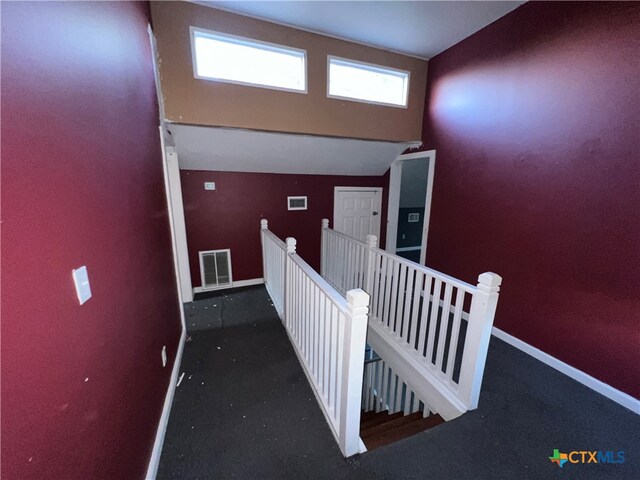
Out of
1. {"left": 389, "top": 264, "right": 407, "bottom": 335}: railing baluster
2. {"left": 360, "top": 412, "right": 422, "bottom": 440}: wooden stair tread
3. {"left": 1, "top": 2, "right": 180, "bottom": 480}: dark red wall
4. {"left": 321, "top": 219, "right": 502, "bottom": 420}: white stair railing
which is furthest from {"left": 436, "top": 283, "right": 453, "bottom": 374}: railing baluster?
{"left": 1, "top": 2, "right": 180, "bottom": 480}: dark red wall

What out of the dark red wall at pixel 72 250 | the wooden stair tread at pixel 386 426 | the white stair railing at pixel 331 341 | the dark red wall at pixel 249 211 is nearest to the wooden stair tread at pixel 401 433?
the wooden stair tread at pixel 386 426

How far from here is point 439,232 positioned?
10.5 feet

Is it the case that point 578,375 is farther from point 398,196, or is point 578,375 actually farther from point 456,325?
point 398,196

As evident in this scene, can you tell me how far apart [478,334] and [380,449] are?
35.5 inches

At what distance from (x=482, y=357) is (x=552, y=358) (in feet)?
3.83

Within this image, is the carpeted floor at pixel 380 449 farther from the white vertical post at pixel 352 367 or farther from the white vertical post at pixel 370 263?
the white vertical post at pixel 370 263

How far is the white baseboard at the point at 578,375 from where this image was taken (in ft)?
5.63

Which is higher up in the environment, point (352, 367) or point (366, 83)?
point (366, 83)

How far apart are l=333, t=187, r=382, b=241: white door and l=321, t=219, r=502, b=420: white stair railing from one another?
1063 mm

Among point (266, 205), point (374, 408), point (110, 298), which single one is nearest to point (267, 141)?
point (266, 205)

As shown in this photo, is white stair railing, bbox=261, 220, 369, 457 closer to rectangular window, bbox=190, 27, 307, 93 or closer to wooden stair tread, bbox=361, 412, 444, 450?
wooden stair tread, bbox=361, 412, 444, 450

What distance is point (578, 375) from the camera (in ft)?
6.39

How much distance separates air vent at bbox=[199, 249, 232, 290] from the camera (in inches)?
141

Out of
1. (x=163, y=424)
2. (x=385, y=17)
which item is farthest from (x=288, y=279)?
(x=385, y=17)
